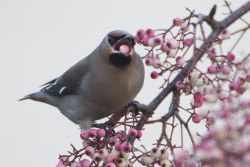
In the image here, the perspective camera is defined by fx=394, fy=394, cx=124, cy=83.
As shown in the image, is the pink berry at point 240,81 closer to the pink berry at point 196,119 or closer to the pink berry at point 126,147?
the pink berry at point 196,119

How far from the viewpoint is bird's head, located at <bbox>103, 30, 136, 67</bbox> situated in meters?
2.73

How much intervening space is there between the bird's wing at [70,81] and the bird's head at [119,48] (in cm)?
52

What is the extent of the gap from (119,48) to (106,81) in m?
0.30

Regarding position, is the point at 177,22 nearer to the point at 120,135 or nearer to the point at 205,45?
the point at 205,45

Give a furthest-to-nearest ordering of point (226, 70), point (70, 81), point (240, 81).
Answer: point (70, 81) → point (226, 70) → point (240, 81)

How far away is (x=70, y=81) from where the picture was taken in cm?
361

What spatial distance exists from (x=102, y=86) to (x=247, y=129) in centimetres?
220

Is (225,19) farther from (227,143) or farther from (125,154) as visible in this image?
(227,143)

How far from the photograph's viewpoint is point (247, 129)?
2.91ft

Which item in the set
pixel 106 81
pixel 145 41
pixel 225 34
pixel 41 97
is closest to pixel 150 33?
pixel 145 41

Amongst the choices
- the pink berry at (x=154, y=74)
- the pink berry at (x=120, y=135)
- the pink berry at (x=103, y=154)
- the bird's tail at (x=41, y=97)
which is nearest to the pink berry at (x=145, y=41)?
the pink berry at (x=154, y=74)

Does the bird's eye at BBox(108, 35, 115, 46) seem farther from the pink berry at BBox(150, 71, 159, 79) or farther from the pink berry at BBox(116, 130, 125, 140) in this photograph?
the pink berry at BBox(116, 130, 125, 140)

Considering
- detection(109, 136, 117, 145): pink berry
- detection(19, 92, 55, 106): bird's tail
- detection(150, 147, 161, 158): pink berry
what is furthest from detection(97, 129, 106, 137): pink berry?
detection(19, 92, 55, 106): bird's tail

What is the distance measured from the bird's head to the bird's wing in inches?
20.3
